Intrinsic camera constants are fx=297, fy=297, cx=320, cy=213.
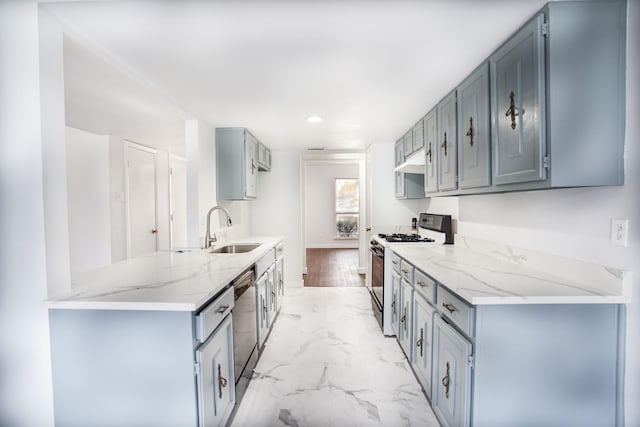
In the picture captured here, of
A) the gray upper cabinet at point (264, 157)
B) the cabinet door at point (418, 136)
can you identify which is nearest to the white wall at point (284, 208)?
the gray upper cabinet at point (264, 157)

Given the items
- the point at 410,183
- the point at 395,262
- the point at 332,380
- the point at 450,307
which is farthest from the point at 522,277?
the point at 410,183

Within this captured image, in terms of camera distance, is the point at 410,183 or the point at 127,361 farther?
the point at 410,183

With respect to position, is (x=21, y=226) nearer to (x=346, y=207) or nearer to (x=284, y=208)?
(x=284, y=208)

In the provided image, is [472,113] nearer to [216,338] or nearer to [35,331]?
[216,338]

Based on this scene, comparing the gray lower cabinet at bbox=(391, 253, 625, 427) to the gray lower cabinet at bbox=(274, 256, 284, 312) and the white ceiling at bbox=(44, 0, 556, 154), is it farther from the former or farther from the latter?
the gray lower cabinet at bbox=(274, 256, 284, 312)

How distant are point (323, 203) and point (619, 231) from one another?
24.3 feet

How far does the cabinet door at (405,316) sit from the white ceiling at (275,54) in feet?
5.00

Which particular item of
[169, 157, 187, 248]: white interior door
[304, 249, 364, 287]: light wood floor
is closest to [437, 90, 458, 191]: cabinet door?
[304, 249, 364, 287]: light wood floor

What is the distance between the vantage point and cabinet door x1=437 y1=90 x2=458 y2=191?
216cm

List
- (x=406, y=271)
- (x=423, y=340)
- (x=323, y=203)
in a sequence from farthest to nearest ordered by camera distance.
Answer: (x=323, y=203) < (x=406, y=271) < (x=423, y=340)

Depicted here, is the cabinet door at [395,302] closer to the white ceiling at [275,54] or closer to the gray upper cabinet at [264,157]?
the white ceiling at [275,54]

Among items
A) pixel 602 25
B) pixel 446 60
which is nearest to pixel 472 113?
pixel 446 60

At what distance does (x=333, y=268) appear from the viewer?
6.01 metres

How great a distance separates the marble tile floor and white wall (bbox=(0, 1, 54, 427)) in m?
1.08
